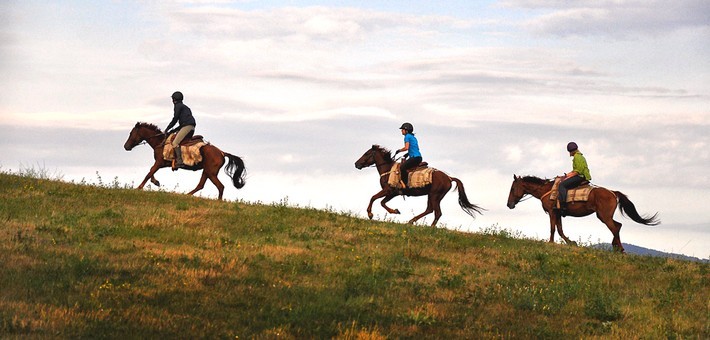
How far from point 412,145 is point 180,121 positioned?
24.9 ft

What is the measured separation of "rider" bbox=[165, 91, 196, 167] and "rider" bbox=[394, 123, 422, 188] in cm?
682

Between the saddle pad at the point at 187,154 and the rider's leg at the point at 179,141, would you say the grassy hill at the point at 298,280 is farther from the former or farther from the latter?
the rider's leg at the point at 179,141

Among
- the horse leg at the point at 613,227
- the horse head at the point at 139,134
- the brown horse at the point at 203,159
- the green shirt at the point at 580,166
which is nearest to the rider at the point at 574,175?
the green shirt at the point at 580,166

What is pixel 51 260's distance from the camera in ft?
51.6

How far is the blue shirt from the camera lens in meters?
26.9

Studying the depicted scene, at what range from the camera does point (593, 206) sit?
2558 centimetres

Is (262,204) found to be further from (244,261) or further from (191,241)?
(244,261)

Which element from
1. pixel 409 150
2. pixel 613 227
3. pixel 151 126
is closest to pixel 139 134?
pixel 151 126

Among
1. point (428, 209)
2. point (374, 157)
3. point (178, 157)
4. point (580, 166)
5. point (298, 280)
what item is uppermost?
point (580, 166)

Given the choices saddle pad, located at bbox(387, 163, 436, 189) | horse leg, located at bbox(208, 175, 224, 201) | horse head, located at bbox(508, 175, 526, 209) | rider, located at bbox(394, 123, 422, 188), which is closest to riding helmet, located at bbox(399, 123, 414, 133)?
rider, located at bbox(394, 123, 422, 188)

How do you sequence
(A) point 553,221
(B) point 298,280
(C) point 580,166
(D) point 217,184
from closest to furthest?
(B) point 298,280 → (C) point 580,166 → (A) point 553,221 → (D) point 217,184

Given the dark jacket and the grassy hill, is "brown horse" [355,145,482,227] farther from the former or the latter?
the dark jacket

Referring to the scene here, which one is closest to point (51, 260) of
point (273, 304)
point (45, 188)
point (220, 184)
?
point (273, 304)

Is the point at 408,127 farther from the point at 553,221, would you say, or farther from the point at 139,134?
the point at 139,134
